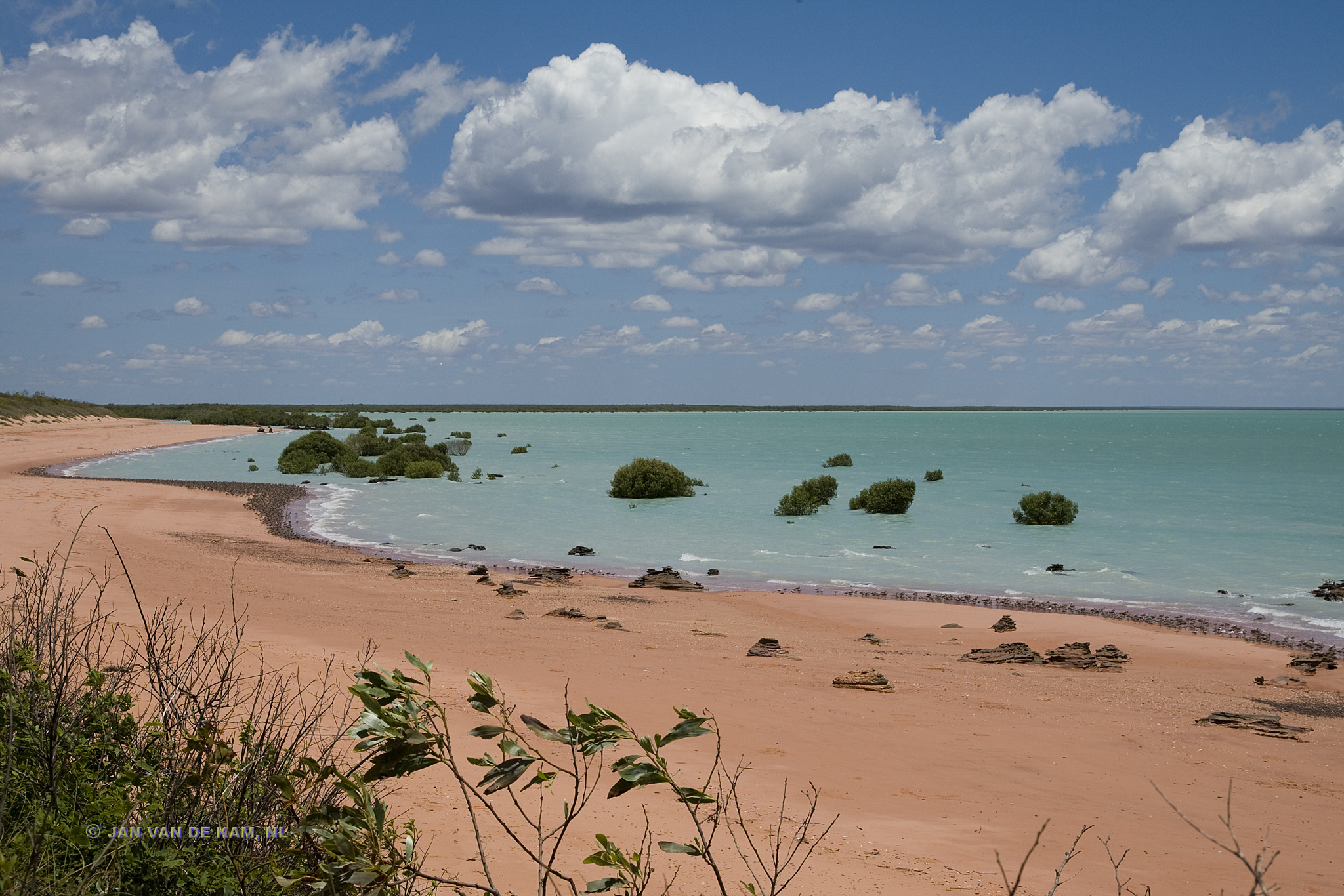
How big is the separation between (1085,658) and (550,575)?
12.5 meters

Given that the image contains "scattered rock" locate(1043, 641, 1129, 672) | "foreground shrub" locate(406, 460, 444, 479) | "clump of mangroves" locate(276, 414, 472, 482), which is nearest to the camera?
"scattered rock" locate(1043, 641, 1129, 672)

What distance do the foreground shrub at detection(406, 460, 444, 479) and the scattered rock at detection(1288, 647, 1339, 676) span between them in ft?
142

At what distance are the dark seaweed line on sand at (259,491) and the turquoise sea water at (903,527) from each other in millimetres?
1071

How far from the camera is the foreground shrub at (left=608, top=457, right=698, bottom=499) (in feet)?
137

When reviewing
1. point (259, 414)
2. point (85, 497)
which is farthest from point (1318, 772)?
point (259, 414)

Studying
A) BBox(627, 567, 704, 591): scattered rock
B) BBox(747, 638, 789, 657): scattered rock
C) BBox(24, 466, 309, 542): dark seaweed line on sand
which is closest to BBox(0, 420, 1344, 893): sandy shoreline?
BBox(747, 638, 789, 657): scattered rock

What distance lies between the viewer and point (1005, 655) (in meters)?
14.1

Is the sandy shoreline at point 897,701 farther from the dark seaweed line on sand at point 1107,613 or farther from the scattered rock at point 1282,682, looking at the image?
the dark seaweed line on sand at point 1107,613

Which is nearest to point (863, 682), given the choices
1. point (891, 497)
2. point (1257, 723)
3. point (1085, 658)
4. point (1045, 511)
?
point (1257, 723)

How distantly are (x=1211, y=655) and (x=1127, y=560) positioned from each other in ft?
40.5

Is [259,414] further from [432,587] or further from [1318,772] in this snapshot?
[1318,772]

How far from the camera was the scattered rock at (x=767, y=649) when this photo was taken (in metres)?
13.4

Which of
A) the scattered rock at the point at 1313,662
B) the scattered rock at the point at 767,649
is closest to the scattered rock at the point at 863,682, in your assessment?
the scattered rock at the point at 767,649

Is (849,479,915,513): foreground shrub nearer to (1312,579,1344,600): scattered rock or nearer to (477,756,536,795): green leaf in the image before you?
(1312,579,1344,600): scattered rock
